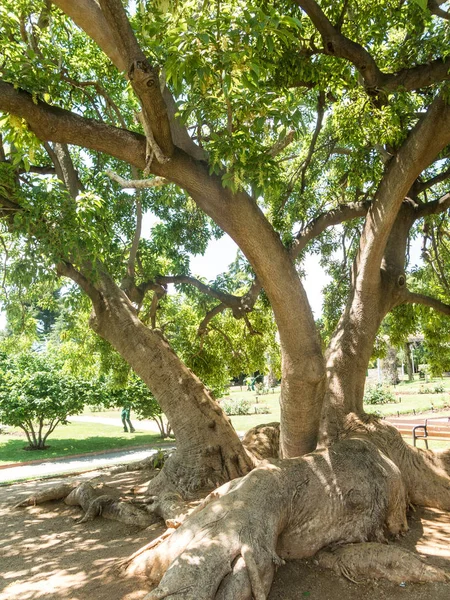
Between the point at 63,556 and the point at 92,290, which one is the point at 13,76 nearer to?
the point at 92,290

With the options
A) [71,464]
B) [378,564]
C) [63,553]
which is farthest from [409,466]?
[71,464]

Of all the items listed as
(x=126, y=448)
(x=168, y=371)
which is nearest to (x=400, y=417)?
(x=126, y=448)

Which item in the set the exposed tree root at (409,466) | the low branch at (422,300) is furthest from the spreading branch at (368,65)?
the exposed tree root at (409,466)

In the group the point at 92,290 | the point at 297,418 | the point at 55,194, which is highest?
the point at 55,194

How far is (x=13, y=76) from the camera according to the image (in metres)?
4.78

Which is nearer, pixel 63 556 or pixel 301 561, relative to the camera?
pixel 301 561

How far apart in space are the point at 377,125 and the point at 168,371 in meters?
4.31

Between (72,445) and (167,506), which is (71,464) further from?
(167,506)

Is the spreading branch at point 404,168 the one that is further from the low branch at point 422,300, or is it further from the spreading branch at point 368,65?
the low branch at point 422,300

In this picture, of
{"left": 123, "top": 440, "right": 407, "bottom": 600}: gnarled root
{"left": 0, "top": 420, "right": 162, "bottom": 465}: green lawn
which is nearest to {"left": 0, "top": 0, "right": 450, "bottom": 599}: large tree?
{"left": 123, "top": 440, "right": 407, "bottom": 600}: gnarled root

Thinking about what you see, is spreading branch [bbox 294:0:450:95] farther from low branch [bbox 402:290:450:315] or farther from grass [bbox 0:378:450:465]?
grass [bbox 0:378:450:465]

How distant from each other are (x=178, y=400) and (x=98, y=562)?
105 inches

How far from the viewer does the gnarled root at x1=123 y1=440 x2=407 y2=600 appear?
152 inches

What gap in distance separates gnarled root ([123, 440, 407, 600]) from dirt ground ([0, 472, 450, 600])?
0.27m
